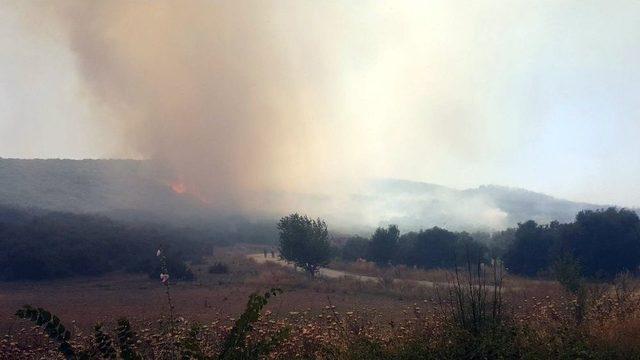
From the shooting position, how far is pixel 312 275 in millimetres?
33562

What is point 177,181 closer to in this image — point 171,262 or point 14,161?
point 14,161

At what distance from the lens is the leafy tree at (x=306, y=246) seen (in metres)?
34.7

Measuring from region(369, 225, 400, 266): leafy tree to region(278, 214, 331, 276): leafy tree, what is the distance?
9.75 m

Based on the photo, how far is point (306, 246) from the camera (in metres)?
34.6

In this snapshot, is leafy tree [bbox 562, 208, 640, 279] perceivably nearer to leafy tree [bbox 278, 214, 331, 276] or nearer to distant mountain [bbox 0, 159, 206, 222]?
leafy tree [bbox 278, 214, 331, 276]

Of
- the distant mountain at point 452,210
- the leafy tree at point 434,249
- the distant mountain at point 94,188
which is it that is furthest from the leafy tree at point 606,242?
the distant mountain at point 452,210

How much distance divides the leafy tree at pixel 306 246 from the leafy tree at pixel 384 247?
975cm

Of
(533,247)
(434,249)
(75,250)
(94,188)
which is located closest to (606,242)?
(533,247)

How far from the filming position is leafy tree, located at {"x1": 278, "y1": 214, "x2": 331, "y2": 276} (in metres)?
34.7

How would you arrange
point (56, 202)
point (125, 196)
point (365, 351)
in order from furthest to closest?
point (125, 196) < point (56, 202) < point (365, 351)

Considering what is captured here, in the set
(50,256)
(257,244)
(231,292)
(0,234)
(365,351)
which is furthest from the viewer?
(257,244)

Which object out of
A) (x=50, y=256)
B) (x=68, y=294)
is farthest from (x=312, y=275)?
(x=50, y=256)

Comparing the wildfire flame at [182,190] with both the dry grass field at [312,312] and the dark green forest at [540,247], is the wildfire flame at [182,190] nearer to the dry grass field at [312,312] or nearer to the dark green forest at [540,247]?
the dry grass field at [312,312]

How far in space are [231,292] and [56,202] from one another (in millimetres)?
71034
